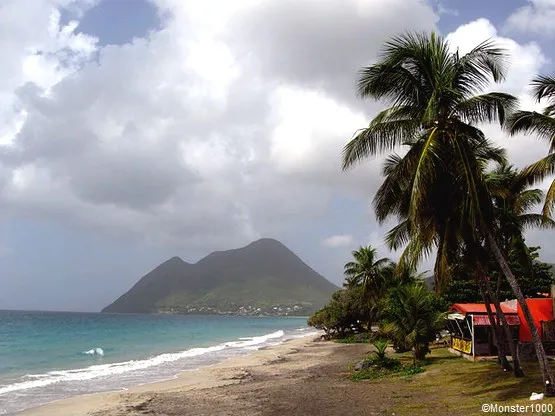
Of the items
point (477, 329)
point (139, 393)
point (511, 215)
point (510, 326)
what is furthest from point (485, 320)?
point (139, 393)

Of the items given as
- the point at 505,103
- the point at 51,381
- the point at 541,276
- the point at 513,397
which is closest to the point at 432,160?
the point at 505,103

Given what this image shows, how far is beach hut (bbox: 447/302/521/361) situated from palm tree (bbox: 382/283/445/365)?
4.61 feet

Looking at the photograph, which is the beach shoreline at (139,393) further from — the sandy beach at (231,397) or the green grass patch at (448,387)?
the green grass patch at (448,387)

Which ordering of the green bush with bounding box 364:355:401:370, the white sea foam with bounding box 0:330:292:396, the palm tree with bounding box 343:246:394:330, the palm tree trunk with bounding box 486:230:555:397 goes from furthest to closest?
the palm tree with bounding box 343:246:394:330, the white sea foam with bounding box 0:330:292:396, the green bush with bounding box 364:355:401:370, the palm tree trunk with bounding box 486:230:555:397

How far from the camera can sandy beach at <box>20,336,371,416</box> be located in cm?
1472

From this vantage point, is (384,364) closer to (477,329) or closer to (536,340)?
(477,329)

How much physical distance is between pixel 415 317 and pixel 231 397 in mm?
9014

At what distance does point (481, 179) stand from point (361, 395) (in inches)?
304

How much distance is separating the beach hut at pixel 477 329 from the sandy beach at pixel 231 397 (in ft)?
18.6

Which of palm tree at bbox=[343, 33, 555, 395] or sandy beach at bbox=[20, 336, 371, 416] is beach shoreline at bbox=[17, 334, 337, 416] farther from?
palm tree at bbox=[343, 33, 555, 395]

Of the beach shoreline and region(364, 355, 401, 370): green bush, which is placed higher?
region(364, 355, 401, 370): green bush

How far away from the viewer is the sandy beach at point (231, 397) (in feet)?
48.3

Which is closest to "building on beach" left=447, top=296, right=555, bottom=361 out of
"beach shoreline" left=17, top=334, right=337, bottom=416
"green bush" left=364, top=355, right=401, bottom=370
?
"green bush" left=364, top=355, right=401, bottom=370

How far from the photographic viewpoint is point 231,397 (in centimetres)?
1709
